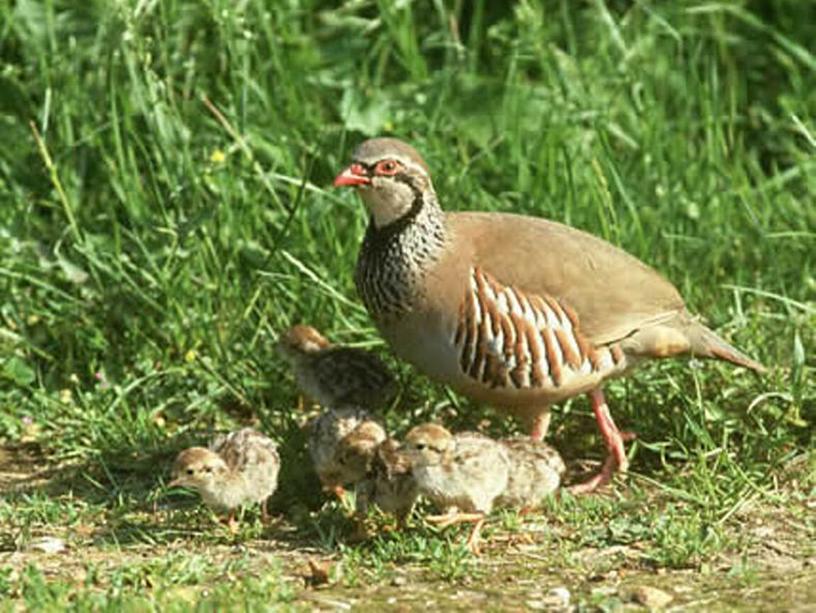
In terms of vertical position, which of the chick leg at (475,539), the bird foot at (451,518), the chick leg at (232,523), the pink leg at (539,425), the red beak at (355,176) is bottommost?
the pink leg at (539,425)

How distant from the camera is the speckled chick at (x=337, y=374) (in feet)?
18.9

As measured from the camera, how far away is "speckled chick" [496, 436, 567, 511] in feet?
17.0

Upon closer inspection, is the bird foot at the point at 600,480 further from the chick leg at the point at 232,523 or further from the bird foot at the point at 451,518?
the chick leg at the point at 232,523

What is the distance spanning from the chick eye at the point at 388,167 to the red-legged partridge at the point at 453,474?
40.5 inches

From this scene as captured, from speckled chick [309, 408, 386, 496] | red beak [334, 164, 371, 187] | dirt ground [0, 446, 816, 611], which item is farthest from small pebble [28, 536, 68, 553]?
red beak [334, 164, 371, 187]

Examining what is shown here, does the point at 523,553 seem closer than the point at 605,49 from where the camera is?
Yes

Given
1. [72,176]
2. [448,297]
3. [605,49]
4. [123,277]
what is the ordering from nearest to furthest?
[448,297] → [123,277] → [72,176] → [605,49]

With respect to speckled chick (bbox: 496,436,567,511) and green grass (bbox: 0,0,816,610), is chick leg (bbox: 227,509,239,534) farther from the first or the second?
speckled chick (bbox: 496,436,567,511)

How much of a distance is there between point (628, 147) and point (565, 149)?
0.62m

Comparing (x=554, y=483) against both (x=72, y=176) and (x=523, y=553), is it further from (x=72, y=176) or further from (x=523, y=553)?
(x=72, y=176)

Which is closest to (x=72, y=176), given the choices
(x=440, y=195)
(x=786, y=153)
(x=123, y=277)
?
(x=123, y=277)

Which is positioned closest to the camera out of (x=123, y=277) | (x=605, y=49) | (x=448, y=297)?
(x=448, y=297)

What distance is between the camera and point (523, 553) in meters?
5.02

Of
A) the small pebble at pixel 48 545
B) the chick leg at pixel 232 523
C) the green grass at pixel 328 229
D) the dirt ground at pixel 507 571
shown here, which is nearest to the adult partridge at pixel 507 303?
the green grass at pixel 328 229
